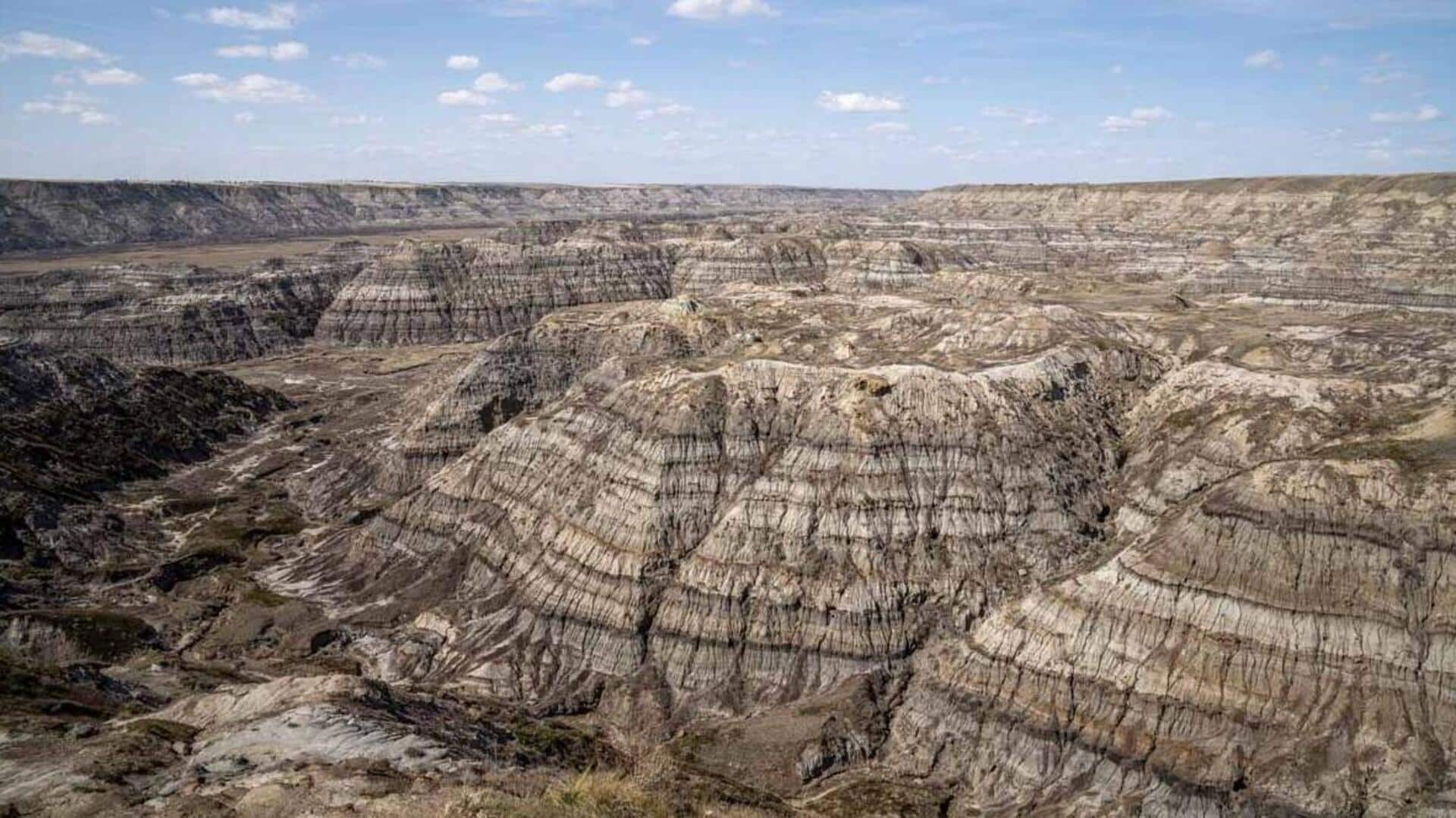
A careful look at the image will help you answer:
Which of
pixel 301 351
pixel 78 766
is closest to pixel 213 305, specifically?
pixel 301 351

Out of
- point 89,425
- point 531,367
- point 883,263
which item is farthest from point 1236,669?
point 883,263

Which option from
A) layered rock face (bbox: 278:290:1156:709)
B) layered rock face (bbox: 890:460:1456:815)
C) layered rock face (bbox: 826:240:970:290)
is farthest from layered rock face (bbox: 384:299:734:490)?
layered rock face (bbox: 826:240:970:290)

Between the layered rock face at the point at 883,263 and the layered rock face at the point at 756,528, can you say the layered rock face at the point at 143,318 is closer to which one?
the layered rock face at the point at 883,263

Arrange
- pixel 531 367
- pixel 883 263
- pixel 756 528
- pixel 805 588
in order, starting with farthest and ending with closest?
1. pixel 883 263
2. pixel 531 367
3. pixel 756 528
4. pixel 805 588

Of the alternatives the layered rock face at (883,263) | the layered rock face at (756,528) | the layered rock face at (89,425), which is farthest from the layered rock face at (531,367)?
the layered rock face at (883,263)

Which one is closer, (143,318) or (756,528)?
(756,528)

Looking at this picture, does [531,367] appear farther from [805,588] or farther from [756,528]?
[805,588]

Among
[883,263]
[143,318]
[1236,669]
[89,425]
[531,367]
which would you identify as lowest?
[89,425]

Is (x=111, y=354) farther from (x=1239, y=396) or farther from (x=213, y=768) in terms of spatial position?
(x=1239, y=396)
